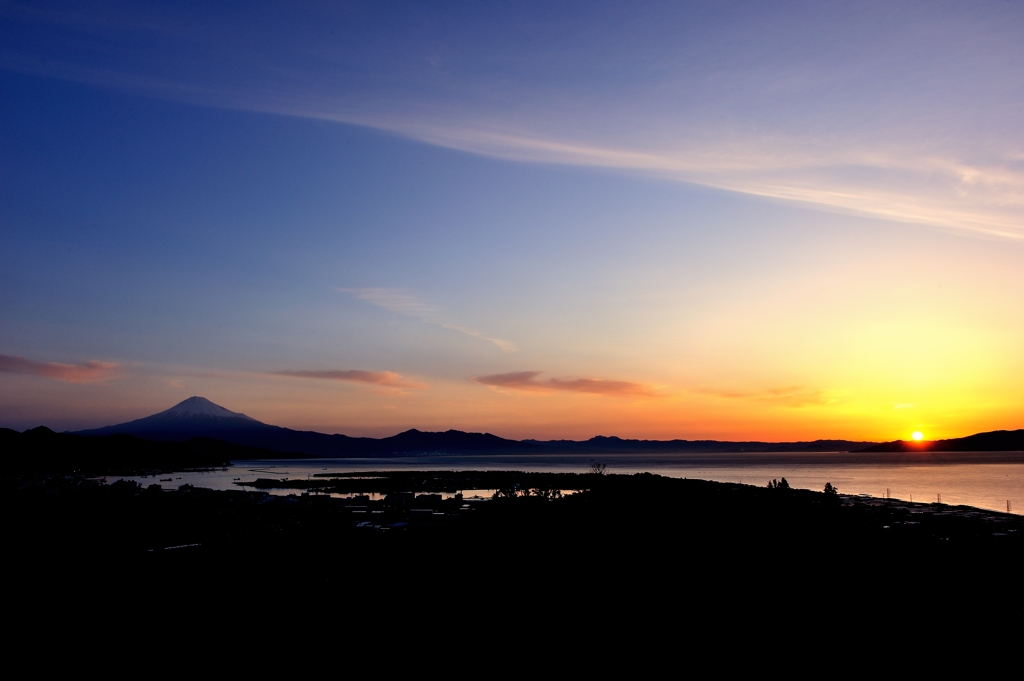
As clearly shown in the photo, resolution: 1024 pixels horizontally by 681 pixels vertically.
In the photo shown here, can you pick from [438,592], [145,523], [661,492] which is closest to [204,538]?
[145,523]

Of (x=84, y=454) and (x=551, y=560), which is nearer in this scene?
(x=551, y=560)

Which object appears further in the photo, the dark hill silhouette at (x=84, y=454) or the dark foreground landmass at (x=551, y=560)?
the dark hill silhouette at (x=84, y=454)

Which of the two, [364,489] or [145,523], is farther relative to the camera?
[364,489]

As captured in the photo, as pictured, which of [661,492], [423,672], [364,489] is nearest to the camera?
[423,672]

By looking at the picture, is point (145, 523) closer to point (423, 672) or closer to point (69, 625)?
point (69, 625)

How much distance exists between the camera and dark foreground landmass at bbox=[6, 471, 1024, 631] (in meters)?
15.0

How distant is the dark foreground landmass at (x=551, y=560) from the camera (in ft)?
49.2

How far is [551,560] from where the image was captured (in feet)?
60.1

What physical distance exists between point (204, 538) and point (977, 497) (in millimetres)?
64491

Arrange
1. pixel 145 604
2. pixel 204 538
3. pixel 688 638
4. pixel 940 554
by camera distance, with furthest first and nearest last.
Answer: pixel 204 538
pixel 940 554
pixel 145 604
pixel 688 638

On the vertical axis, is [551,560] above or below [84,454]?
above

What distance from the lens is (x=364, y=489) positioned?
67.4 meters

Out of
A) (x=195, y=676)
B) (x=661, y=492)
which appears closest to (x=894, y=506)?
(x=661, y=492)

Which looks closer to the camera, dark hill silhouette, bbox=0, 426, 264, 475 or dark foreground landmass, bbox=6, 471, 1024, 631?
dark foreground landmass, bbox=6, 471, 1024, 631
